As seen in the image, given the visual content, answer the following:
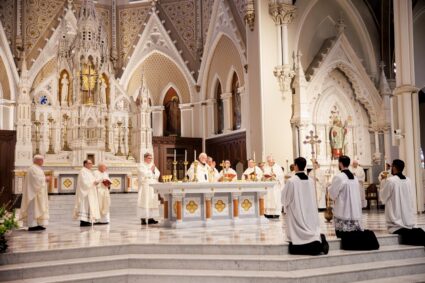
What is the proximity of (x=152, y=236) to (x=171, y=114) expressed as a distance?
14.0m

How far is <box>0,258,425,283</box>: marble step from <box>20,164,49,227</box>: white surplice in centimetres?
439

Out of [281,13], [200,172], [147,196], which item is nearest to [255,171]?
[200,172]

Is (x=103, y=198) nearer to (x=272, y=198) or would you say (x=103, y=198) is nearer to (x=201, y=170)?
(x=201, y=170)

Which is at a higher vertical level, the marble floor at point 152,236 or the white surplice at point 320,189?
the white surplice at point 320,189

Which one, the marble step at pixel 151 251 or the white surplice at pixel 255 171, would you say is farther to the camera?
the white surplice at pixel 255 171

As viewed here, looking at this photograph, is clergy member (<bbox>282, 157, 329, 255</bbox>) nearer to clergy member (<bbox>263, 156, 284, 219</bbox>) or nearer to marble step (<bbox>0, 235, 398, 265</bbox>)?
marble step (<bbox>0, 235, 398, 265</bbox>)

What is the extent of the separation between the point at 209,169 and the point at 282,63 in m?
5.74

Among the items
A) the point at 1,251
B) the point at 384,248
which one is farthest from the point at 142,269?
the point at 384,248

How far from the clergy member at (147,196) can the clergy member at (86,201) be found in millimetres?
1106

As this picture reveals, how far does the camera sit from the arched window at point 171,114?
23359 mm

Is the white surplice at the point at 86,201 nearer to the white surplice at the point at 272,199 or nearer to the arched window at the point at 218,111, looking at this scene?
the white surplice at the point at 272,199

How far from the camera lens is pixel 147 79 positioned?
23.6m

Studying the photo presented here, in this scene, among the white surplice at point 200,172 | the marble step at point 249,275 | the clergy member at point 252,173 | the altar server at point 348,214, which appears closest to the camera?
the marble step at point 249,275

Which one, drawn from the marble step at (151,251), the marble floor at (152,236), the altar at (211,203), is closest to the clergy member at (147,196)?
the marble floor at (152,236)
